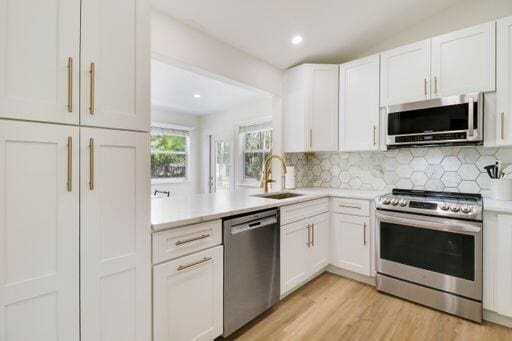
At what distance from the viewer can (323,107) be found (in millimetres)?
3109

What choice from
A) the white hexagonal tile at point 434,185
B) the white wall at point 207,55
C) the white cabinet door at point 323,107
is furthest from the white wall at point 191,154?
the white hexagonal tile at point 434,185

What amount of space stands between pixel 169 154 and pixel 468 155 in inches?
209

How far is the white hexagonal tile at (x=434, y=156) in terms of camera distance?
2666 mm

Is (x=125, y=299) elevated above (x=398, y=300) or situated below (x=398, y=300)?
above

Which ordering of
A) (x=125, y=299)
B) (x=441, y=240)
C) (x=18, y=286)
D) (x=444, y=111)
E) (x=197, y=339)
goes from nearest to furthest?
(x=18, y=286) < (x=125, y=299) < (x=197, y=339) < (x=441, y=240) < (x=444, y=111)

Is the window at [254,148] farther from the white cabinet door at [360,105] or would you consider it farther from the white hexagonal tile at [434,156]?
the white hexagonal tile at [434,156]

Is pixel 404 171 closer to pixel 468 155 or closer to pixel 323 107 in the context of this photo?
pixel 468 155

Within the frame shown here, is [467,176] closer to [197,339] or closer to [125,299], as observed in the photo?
[197,339]

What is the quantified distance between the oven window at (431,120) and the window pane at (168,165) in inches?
184

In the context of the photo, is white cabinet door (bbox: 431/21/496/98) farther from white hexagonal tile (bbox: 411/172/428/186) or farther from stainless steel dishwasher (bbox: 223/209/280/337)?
stainless steel dishwasher (bbox: 223/209/280/337)

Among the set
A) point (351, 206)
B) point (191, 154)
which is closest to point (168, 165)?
point (191, 154)

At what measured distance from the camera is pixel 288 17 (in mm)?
2459

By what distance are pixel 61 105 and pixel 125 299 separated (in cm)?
94

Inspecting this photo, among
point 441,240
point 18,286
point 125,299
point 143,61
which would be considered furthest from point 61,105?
point 441,240
